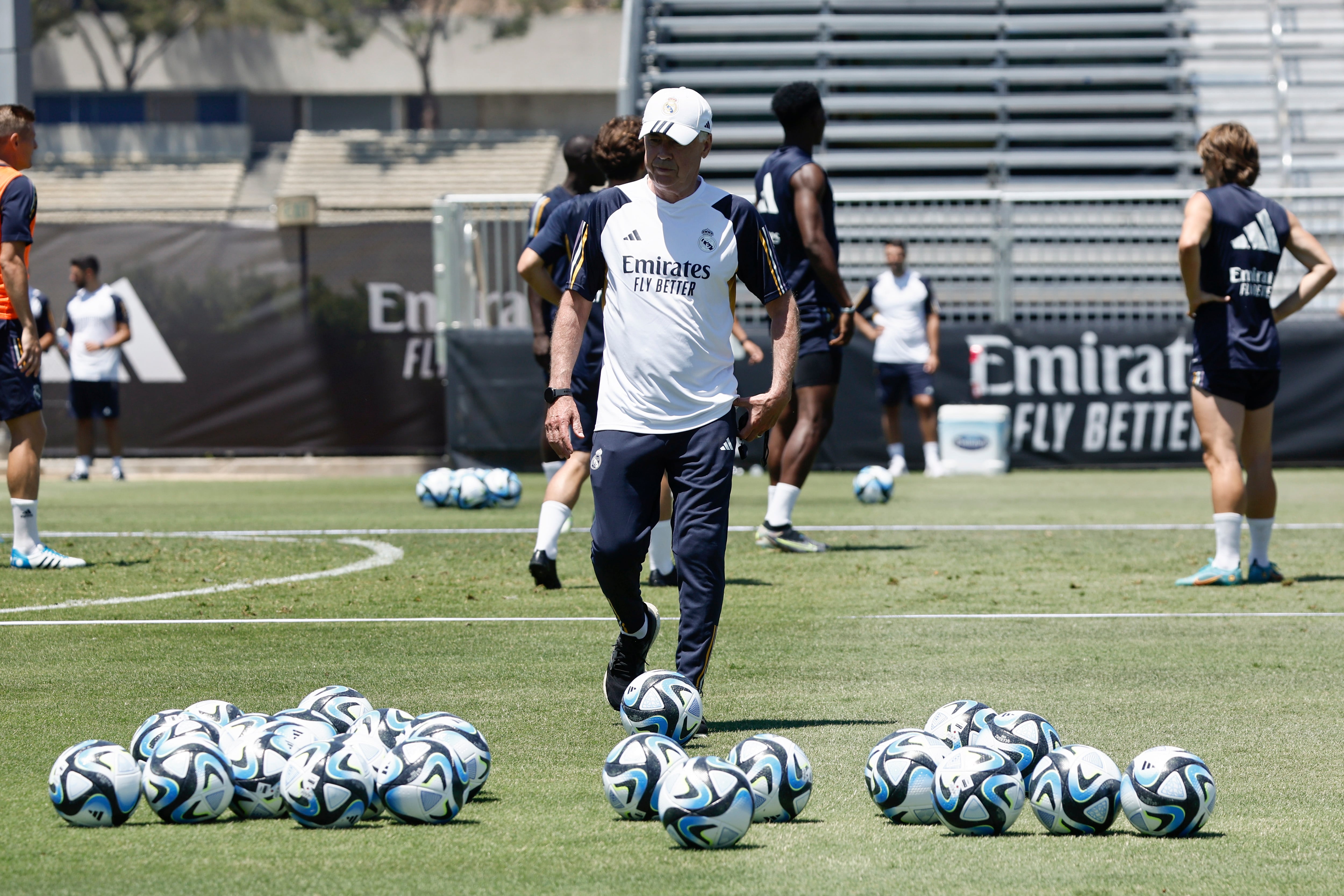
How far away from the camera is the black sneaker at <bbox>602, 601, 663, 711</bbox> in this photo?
537 centimetres

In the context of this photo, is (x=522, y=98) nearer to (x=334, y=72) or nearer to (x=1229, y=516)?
(x=334, y=72)

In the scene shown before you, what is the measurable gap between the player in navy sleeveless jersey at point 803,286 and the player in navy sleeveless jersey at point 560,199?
3.49ft

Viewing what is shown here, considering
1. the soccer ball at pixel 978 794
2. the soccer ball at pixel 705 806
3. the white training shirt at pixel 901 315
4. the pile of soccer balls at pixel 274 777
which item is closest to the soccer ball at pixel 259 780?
the pile of soccer balls at pixel 274 777

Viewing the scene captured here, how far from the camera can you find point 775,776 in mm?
3984

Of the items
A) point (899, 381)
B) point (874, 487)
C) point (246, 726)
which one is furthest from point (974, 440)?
point (246, 726)

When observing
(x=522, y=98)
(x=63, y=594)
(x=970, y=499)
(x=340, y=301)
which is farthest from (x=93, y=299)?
(x=522, y=98)

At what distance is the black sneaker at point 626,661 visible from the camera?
5367 millimetres

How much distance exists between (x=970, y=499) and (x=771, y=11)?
13.9m

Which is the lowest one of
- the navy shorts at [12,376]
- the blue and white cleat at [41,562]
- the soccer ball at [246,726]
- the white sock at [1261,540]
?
the blue and white cleat at [41,562]

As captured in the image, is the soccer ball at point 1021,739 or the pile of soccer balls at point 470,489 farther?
the pile of soccer balls at point 470,489

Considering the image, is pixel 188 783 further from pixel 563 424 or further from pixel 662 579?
pixel 662 579

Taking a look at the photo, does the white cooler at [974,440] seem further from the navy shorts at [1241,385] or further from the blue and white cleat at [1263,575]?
the navy shorts at [1241,385]

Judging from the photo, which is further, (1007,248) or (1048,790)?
(1007,248)

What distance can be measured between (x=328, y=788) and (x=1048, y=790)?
5.42ft
